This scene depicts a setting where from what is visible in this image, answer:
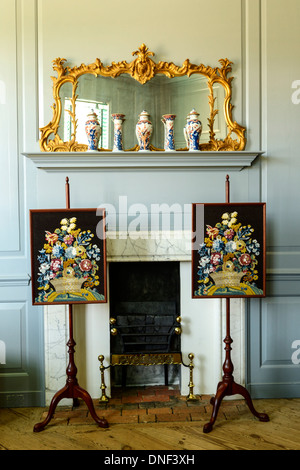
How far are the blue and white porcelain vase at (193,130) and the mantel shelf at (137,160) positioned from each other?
65 mm

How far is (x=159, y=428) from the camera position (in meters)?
2.42

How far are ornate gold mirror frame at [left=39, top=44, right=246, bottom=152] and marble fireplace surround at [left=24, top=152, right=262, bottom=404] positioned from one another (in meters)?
0.13

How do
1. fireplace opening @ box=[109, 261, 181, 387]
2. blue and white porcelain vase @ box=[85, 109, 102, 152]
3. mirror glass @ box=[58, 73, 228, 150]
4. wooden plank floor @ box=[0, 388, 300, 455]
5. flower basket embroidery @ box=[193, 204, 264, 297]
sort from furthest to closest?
fireplace opening @ box=[109, 261, 181, 387] < mirror glass @ box=[58, 73, 228, 150] < blue and white porcelain vase @ box=[85, 109, 102, 152] < flower basket embroidery @ box=[193, 204, 264, 297] < wooden plank floor @ box=[0, 388, 300, 455]

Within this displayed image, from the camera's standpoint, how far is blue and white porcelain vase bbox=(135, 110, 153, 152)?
2631 millimetres

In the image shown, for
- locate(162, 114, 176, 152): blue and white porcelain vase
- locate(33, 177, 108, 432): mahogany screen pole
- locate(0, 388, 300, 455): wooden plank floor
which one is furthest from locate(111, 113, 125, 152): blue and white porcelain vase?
locate(0, 388, 300, 455): wooden plank floor

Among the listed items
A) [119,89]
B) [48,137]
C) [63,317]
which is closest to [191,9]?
[119,89]

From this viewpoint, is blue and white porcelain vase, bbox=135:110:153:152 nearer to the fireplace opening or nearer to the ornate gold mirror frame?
the ornate gold mirror frame

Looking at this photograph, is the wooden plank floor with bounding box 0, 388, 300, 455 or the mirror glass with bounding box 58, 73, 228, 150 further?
the mirror glass with bounding box 58, 73, 228, 150

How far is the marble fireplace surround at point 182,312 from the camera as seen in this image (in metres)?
2.66

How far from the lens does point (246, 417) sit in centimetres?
256

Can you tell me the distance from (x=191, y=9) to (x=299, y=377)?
265 centimetres

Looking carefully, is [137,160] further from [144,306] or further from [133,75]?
[144,306]

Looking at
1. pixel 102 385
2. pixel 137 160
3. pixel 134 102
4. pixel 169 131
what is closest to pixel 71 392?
pixel 102 385
